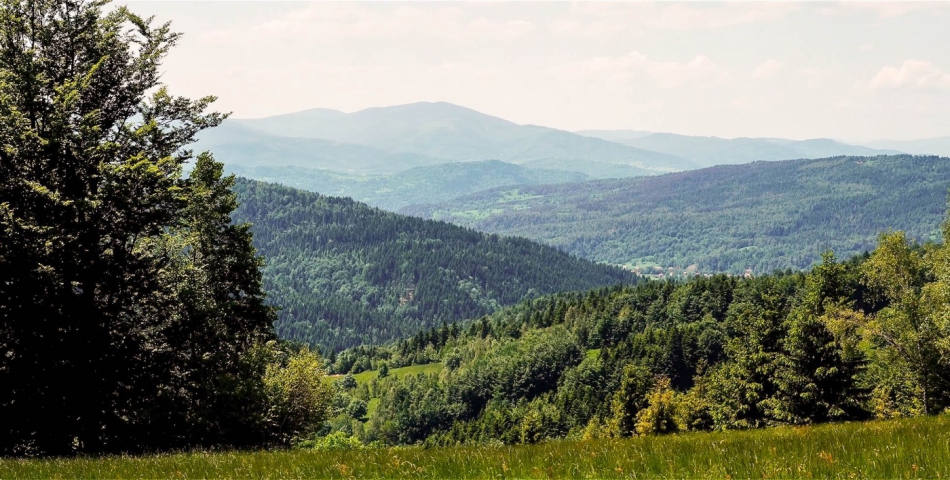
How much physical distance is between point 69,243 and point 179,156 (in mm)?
6000

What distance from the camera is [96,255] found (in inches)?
899

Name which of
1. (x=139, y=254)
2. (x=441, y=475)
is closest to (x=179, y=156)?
(x=139, y=254)

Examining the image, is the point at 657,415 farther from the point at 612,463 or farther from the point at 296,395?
the point at 612,463

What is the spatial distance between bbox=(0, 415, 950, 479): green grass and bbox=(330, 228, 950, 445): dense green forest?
23913mm

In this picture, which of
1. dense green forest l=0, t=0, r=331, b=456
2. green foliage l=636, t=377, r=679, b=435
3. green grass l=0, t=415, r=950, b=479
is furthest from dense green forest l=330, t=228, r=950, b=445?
Answer: green grass l=0, t=415, r=950, b=479

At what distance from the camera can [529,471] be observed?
10.3 m

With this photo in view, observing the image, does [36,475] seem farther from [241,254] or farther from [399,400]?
[399,400]

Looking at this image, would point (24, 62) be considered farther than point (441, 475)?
Yes

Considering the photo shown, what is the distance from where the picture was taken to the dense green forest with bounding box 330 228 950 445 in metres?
43.5

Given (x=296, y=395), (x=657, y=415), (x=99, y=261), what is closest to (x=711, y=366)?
(x=657, y=415)

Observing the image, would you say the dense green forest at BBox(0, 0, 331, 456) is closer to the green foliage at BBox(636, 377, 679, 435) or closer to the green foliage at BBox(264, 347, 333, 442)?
the green foliage at BBox(264, 347, 333, 442)

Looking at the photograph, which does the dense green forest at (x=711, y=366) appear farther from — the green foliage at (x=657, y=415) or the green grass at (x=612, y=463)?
the green grass at (x=612, y=463)

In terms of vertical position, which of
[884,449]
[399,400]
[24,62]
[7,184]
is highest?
[24,62]

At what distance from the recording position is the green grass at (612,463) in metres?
9.25
